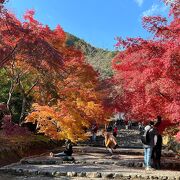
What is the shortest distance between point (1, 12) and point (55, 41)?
42.4 feet

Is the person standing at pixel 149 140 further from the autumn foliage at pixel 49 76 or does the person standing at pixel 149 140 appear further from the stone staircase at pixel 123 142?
the stone staircase at pixel 123 142

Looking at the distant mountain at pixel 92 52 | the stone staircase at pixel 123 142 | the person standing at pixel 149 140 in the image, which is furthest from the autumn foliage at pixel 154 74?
the distant mountain at pixel 92 52

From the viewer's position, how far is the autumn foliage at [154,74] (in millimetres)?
12539

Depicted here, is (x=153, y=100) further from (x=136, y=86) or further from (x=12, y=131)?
(x=12, y=131)

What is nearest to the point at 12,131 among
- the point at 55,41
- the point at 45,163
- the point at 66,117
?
the point at 45,163

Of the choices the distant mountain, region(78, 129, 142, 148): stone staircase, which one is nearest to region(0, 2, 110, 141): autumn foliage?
region(78, 129, 142, 148): stone staircase

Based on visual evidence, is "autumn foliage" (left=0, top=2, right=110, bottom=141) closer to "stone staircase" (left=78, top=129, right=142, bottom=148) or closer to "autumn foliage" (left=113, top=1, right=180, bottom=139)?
"autumn foliage" (left=113, top=1, right=180, bottom=139)

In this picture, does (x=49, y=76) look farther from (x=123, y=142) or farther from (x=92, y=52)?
(x=92, y=52)

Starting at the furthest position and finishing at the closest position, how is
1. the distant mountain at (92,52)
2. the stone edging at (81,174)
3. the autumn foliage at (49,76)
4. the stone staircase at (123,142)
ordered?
the distant mountain at (92,52) → the stone staircase at (123,142) → the autumn foliage at (49,76) → the stone edging at (81,174)

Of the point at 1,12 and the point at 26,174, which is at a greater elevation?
the point at 1,12

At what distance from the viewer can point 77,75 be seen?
27.2 meters

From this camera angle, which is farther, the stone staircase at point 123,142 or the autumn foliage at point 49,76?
the stone staircase at point 123,142

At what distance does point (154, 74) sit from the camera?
13133mm

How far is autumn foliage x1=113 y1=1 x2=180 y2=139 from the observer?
1254 cm
